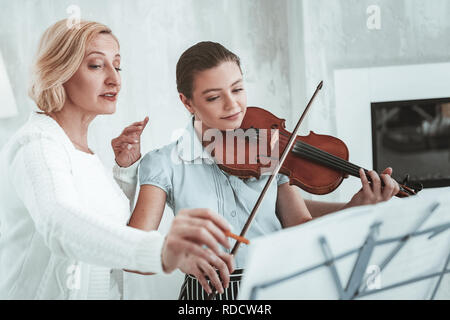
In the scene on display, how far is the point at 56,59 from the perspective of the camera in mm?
973

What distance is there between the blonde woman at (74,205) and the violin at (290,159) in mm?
302

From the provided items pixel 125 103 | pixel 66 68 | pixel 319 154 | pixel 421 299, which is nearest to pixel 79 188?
pixel 66 68

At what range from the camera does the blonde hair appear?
97cm

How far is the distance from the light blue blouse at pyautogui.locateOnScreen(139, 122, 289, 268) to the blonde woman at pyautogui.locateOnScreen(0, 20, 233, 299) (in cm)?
13

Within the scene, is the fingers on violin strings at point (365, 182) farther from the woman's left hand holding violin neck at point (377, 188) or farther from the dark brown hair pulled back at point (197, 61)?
the dark brown hair pulled back at point (197, 61)

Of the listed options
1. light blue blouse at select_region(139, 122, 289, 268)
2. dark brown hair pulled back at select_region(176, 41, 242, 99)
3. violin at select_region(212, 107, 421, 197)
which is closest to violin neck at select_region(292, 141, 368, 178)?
violin at select_region(212, 107, 421, 197)

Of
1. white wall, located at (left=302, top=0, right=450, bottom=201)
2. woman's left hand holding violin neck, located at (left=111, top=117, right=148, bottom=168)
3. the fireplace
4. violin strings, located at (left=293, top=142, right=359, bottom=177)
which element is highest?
white wall, located at (left=302, top=0, right=450, bottom=201)

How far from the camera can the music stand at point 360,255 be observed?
563mm

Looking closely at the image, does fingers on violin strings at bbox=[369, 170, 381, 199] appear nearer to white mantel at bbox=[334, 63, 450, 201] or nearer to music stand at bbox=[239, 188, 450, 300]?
music stand at bbox=[239, 188, 450, 300]

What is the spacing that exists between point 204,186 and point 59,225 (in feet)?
1.57

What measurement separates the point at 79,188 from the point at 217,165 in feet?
1.23

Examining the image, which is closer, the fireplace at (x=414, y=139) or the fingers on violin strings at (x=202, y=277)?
the fingers on violin strings at (x=202, y=277)

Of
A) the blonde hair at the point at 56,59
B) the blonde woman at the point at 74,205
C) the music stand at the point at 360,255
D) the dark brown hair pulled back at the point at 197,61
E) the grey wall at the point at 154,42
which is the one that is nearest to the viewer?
the music stand at the point at 360,255

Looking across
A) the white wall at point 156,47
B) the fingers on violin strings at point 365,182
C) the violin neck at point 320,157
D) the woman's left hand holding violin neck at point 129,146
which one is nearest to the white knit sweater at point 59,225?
the woman's left hand holding violin neck at point 129,146
